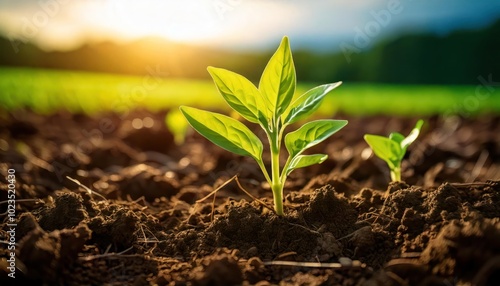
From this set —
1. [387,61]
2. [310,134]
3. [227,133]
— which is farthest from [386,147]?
[387,61]

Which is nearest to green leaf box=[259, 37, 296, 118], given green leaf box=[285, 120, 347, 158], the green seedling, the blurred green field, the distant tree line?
the green seedling

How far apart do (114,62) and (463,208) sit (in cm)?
1922

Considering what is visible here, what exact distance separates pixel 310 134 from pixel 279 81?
9.5 inches

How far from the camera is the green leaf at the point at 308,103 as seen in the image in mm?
1931

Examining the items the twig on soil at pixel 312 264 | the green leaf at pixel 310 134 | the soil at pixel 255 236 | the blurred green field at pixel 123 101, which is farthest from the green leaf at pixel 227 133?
the blurred green field at pixel 123 101

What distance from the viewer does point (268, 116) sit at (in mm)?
1998

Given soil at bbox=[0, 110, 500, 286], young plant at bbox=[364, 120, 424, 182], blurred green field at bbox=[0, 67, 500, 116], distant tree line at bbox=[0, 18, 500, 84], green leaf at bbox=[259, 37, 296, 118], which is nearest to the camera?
soil at bbox=[0, 110, 500, 286]

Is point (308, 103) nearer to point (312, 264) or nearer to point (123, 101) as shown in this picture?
point (312, 264)

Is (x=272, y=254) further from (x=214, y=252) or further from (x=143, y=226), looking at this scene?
(x=143, y=226)

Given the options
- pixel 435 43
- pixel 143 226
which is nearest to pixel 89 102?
pixel 143 226

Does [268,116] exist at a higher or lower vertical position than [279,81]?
lower

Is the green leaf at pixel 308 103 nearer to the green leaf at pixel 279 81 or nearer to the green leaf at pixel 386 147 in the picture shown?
the green leaf at pixel 279 81

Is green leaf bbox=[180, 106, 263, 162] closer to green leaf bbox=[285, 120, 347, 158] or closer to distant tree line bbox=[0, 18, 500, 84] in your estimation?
green leaf bbox=[285, 120, 347, 158]

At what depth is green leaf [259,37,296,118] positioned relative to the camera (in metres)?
1.87
